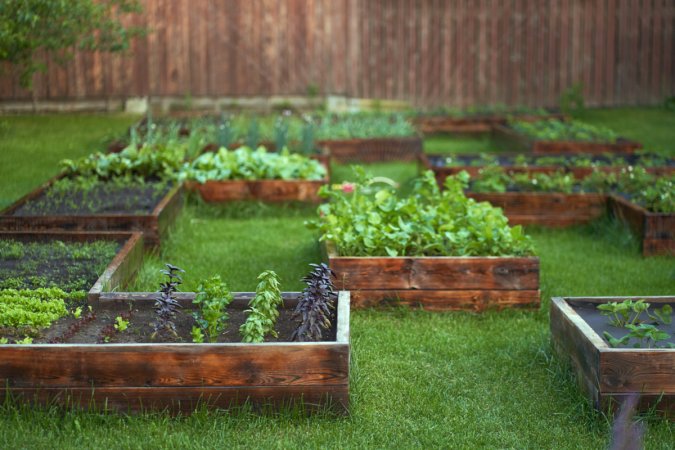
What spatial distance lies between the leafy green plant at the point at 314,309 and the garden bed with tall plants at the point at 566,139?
692cm

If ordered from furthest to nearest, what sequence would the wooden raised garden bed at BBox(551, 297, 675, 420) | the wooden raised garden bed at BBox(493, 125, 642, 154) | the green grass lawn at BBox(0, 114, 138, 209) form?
the wooden raised garden bed at BBox(493, 125, 642, 154)
the green grass lawn at BBox(0, 114, 138, 209)
the wooden raised garden bed at BBox(551, 297, 675, 420)

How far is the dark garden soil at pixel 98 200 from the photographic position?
22.1 ft

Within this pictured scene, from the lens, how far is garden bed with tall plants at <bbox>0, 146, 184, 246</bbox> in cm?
641

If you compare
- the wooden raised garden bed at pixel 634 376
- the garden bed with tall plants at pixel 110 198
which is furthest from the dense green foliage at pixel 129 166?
the wooden raised garden bed at pixel 634 376

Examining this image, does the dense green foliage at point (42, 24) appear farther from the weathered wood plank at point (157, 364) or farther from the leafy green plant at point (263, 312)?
the weathered wood plank at point (157, 364)

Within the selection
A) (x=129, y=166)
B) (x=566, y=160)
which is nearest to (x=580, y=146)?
(x=566, y=160)

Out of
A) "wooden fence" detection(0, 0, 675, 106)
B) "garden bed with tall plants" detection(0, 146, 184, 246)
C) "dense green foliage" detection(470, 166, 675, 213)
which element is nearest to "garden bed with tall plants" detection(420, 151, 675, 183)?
"dense green foliage" detection(470, 166, 675, 213)

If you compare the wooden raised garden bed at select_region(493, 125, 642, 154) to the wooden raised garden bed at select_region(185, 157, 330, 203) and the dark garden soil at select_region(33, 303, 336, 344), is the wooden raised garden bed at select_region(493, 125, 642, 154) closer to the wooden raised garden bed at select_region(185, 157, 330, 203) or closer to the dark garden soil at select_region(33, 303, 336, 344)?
the wooden raised garden bed at select_region(185, 157, 330, 203)

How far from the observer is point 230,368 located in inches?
146

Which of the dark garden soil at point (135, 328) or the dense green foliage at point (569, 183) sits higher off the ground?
the dense green foliage at point (569, 183)

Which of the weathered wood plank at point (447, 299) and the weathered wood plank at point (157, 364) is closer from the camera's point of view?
the weathered wood plank at point (157, 364)

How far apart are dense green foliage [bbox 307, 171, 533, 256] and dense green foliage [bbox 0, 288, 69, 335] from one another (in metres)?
1.71

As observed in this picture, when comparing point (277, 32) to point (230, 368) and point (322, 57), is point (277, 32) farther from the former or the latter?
point (230, 368)

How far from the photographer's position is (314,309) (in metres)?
4.00
